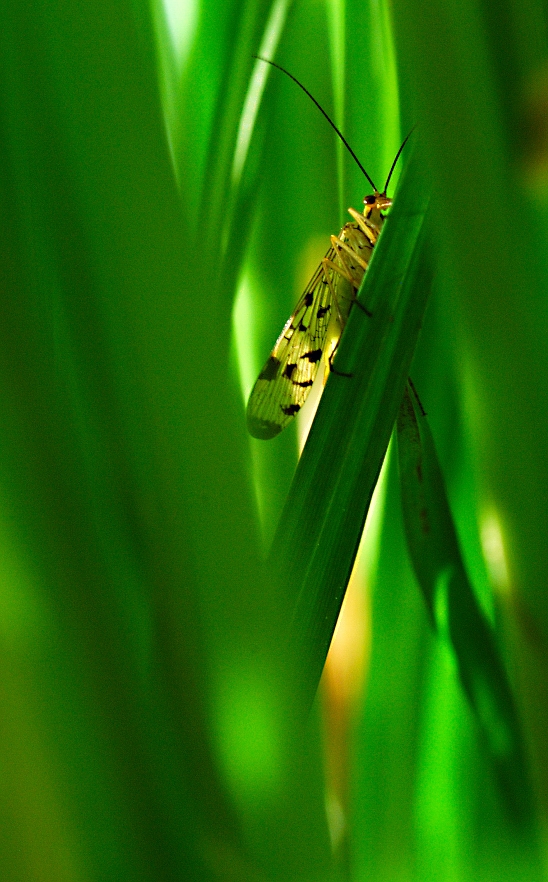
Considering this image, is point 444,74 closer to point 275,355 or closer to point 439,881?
point 439,881

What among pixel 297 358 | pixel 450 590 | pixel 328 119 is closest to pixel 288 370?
pixel 297 358

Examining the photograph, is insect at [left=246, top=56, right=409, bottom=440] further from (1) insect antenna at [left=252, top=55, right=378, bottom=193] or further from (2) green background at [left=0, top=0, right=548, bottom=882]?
(2) green background at [left=0, top=0, right=548, bottom=882]

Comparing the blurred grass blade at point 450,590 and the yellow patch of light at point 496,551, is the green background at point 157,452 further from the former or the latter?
the blurred grass blade at point 450,590

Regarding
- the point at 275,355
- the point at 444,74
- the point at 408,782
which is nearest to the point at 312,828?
the point at 444,74

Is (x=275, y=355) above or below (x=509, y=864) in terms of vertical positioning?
above

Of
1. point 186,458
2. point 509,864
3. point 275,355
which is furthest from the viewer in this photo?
point 275,355

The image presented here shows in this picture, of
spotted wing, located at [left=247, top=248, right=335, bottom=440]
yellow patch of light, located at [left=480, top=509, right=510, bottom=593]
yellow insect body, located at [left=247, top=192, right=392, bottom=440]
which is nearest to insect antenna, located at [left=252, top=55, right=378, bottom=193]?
yellow insect body, located at [left=247, top=192, right=392, bottom=440]

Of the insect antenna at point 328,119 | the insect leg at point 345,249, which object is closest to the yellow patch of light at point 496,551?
the insect antenna at point 328,119
